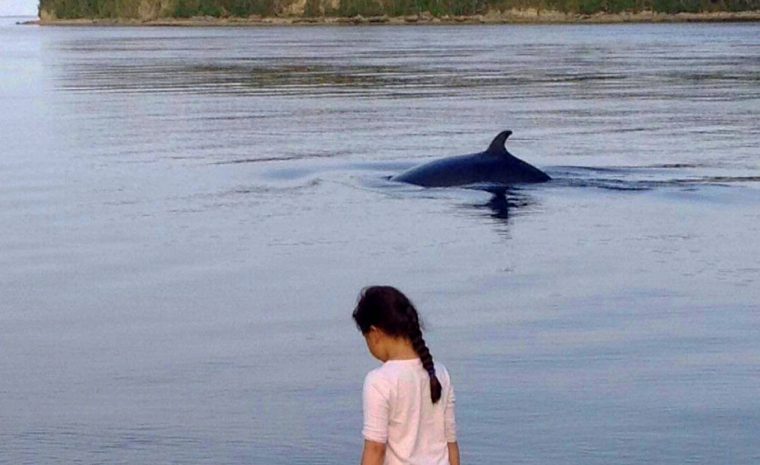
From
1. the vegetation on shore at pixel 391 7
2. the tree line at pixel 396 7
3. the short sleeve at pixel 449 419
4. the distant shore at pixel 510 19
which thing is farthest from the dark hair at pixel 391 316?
the tree line at pixel 396 7

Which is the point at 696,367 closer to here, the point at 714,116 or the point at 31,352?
the point at 31,352

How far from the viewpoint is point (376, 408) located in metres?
5.53

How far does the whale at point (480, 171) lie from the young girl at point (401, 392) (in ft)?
44.0

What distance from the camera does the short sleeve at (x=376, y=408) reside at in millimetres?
5523

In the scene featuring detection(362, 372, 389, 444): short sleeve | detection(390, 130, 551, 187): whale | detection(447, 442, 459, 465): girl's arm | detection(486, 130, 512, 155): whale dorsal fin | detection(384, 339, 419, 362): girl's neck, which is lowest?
detection(390, 130, 551, 187): whale

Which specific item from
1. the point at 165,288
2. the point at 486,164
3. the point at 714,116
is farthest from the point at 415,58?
the point at 165,288

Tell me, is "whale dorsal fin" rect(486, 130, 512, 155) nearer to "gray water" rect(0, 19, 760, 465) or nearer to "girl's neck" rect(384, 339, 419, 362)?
"gray water" rect(0, 19, 760, 465)

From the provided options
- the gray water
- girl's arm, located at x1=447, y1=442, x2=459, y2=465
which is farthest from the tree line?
girl's arm, located at x1=447, y1=442, x2=459, y2=465

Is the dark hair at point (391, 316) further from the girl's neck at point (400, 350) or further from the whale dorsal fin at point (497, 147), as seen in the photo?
the whale dorsal fin at point (497, 147)

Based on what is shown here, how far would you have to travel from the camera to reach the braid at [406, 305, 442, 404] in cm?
555

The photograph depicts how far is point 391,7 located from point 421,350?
7023 inches

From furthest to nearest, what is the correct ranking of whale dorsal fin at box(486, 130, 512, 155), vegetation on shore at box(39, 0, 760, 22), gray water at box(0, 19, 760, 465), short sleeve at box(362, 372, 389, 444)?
vegetation on shore at box(39, 0, 760, 22), whale dorsal fin at box(486, 130, 512, 155), gray water at box(0, 19, 760, 465), short sleeve at box(362, 372, 389, 444)

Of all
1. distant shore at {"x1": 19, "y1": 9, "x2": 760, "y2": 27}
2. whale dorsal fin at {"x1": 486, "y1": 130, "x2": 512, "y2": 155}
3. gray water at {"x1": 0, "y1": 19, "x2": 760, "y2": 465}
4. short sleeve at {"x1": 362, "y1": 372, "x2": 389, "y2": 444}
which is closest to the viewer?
short sleeve at {"x1": 362, "y1": 372, "x2": 389, "y2": 444}

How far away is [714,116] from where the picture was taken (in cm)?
3253
